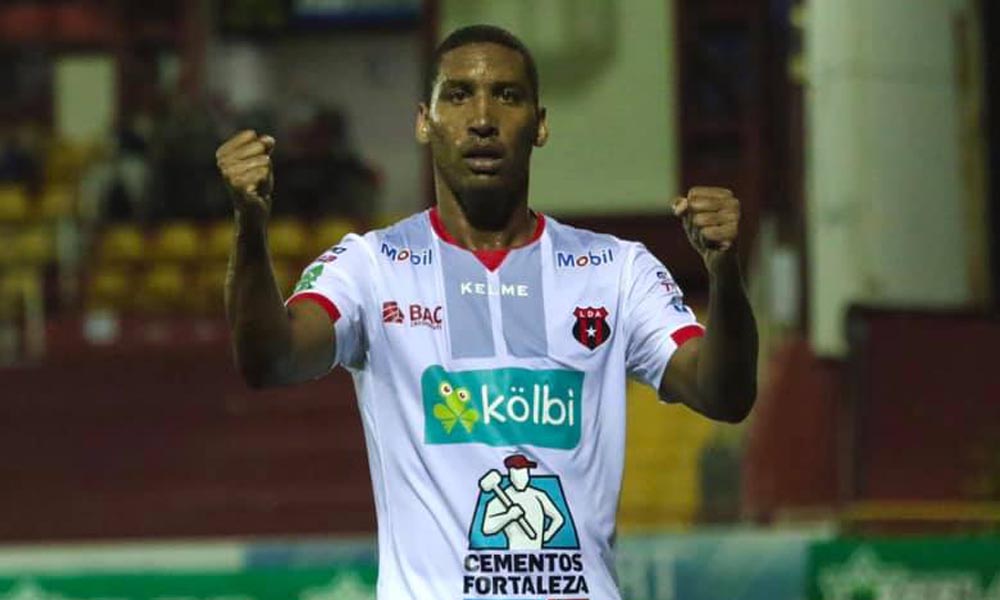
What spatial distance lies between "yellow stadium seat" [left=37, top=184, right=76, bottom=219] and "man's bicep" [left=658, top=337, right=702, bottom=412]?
516 inches

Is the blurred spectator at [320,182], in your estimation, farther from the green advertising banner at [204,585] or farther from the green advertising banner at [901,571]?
the green advertising banner at [901,571]

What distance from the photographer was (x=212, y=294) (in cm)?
1541

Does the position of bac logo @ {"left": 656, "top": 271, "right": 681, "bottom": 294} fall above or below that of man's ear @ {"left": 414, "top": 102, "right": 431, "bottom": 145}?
below

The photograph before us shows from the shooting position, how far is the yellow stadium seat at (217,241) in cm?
1562

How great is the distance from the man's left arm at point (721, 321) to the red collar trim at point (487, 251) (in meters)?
0.34

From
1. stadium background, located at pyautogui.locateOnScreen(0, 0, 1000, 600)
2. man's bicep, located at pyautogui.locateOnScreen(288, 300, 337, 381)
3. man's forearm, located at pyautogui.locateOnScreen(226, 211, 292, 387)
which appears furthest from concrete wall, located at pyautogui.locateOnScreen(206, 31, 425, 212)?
man's forearm, located at pyautogui.locateOnScreen(226, 211, 292, 387)

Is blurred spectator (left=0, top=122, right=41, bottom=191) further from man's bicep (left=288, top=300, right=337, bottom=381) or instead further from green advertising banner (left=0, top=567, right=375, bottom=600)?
man's bicep (left=288, top=300, right=337, bottom=381)

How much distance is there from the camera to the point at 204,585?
7.48m

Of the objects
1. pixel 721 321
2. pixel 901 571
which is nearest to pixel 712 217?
pixel 721 321

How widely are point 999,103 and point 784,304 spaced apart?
5.40ft

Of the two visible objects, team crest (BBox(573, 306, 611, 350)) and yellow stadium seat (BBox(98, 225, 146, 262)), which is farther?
yellow stadium seat (BBox(98, 225, 146, 262))

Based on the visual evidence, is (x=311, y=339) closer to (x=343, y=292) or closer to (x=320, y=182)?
(x=343, y=292)

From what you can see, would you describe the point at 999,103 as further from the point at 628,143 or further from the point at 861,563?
the point at 861,563

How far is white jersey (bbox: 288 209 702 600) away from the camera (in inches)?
134
